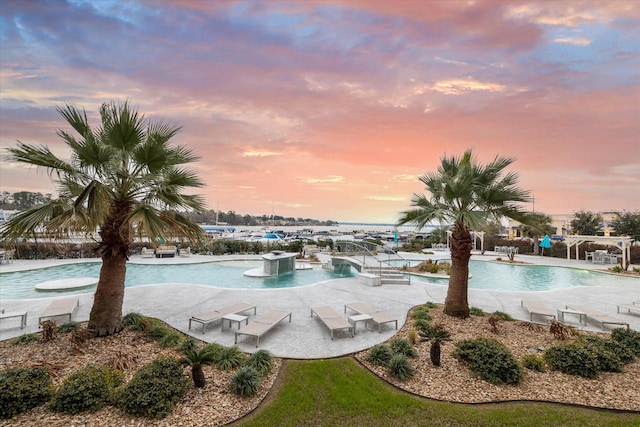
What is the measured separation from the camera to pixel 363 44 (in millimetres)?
12414

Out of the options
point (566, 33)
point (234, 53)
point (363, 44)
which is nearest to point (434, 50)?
point (363, 44)

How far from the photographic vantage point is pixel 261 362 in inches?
216

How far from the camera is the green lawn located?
413cm

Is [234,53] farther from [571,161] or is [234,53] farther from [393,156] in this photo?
[571,161]

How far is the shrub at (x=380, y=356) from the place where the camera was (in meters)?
5.79

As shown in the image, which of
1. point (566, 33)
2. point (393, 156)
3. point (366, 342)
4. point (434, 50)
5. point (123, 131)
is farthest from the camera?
point (393, 156)

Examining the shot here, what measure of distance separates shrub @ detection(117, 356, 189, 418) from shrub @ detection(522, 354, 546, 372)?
6.62m

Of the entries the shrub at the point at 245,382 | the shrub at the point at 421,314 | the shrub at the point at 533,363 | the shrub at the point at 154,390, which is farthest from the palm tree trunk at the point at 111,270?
the shrub at the point at 533,363

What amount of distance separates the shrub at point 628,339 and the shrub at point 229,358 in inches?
340

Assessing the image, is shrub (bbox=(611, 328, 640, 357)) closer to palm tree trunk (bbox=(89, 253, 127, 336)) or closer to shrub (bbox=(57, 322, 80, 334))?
palm tree trunk (bbox=(89, 253, 127, 336))

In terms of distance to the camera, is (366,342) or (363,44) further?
(363,44)

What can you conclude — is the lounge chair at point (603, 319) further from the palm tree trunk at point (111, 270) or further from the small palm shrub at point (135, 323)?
the palm tree trunk at point (111, 270)

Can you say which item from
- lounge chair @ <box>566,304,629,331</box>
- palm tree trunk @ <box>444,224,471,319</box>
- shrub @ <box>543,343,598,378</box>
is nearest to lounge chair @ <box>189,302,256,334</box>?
palm tree trunk @ <box>444,224,471,319</box>

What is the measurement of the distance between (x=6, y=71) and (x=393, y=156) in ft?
59.5
